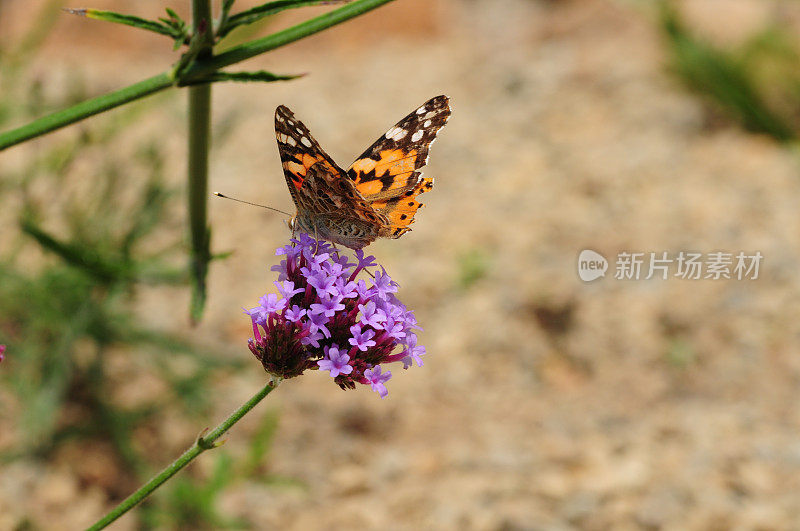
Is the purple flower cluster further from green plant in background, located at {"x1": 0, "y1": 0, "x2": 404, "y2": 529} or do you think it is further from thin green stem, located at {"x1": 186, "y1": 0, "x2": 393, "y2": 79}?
green plant in background, located at {"x1": 0, "y1": 0, "x2": 404, "y2": 529}

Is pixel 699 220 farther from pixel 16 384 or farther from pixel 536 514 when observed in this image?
pixel 16 384

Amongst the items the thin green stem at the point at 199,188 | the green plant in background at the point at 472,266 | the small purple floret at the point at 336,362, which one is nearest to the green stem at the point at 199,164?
the thin green stem at the point at 199,188

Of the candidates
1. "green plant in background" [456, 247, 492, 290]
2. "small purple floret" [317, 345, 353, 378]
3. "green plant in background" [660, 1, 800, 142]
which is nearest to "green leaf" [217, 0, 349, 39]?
"small purple floret" [317, 345, 353, 378]

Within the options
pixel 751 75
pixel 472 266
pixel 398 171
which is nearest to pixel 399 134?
pixel 398 171

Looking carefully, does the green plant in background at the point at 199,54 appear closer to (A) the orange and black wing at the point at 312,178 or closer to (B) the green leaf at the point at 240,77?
(B) the green leaf at the point at 240,77

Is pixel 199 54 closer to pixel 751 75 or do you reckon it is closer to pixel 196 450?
pixel 196 450

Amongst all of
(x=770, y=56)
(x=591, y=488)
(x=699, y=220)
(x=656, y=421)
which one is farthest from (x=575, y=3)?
(x=591, y=488)
